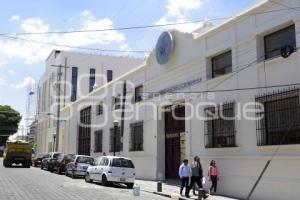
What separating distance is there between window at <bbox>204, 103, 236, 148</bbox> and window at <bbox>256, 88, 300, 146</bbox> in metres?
1.94

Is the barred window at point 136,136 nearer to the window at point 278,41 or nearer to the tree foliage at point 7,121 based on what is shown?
the window at point 278,41

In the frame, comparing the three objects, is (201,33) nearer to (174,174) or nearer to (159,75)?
(159,75)

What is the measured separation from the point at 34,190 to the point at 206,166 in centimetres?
790

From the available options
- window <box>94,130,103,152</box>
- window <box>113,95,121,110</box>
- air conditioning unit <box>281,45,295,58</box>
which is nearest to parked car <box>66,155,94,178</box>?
window <box>113,95,121,110</box>

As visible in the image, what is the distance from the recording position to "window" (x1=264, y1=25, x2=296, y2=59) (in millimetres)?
16531

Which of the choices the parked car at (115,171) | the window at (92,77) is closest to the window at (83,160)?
the parked car at (115,171)

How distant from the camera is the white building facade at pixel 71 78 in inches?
2650

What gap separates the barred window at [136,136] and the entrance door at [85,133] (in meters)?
11.9

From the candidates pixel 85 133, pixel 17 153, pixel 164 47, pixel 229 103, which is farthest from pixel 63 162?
pixel 229 103

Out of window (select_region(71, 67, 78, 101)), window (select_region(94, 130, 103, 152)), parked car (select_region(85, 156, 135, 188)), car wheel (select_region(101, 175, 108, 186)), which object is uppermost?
window (select_region(71, 67, 78, 101))

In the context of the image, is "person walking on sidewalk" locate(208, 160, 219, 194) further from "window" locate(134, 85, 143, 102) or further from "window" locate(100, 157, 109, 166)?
"window" locate(134, 85, 143, 102)

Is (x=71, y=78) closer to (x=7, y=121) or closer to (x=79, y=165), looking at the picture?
(x=7, y=121)

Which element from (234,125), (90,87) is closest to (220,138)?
(234,125)

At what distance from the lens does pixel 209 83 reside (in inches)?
840
